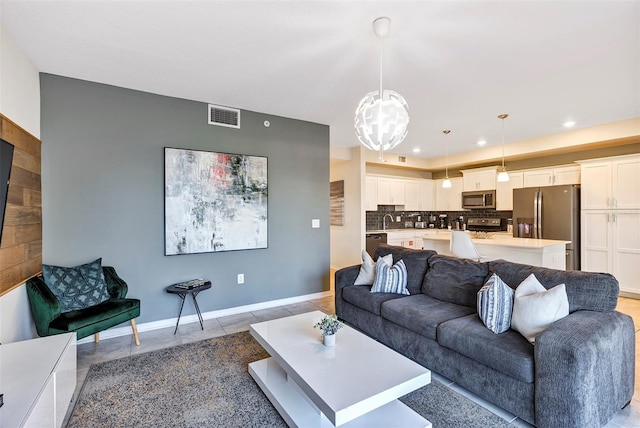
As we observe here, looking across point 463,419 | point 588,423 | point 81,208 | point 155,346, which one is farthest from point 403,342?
point 81,208

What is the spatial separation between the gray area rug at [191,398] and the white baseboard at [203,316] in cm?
67

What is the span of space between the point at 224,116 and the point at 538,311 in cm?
377

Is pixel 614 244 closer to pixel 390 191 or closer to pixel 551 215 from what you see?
pixel 551 215

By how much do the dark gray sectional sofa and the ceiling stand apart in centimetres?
181

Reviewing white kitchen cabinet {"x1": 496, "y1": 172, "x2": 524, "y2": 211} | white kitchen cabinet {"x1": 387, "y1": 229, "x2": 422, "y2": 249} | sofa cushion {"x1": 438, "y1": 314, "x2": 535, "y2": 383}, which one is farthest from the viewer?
white kitchen cabinet {"x1": 387, "y1": 229, "x2": 422, "y2": 249}

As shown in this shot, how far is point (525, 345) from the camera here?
1917mm

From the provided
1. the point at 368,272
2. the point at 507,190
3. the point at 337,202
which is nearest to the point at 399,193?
the point at 337,202

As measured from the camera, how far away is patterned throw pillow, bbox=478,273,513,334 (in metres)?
2.13

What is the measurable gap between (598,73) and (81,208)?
5.27m

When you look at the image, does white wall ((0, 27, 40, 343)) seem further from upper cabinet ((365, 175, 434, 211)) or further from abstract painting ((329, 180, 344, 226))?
upper cabinet ((365, 175, 434, 211))

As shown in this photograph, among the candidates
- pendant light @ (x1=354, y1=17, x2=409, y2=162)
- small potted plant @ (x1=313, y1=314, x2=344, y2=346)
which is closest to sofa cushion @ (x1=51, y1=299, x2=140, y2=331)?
small potted plant @ (x1=313, y1=314, x2=344, y2=346)

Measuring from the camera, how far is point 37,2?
1.95m

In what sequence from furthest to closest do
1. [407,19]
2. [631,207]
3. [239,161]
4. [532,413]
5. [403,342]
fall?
[631,207], [239,161], [403,342], [407,19], [532,413]

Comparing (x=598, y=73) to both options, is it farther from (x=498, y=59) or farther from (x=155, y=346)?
(x=155, y=346)
